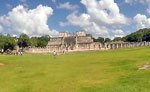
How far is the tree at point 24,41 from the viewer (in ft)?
541

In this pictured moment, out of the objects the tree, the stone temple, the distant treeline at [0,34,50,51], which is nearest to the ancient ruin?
the stone temple

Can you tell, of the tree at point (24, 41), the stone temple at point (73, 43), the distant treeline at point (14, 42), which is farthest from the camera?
the tree at point (24, 41)

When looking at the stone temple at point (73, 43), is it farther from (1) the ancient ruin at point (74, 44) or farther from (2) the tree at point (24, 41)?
(2) the tree at point (24, 41)

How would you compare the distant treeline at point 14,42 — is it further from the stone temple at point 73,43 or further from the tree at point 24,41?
the stone temple at point 73,43

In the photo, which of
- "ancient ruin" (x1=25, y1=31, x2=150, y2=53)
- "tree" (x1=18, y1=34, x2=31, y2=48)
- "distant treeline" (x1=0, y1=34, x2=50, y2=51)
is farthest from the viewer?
"tree" (x1=18, y1=34, x2=31, y2=48)

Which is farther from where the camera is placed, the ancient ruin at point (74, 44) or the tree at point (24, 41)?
the tree at point (24, 41)

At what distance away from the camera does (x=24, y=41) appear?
6580 inches

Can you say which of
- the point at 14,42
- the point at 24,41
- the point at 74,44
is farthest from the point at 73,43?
the point at 14,42

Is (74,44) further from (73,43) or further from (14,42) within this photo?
(14,42)

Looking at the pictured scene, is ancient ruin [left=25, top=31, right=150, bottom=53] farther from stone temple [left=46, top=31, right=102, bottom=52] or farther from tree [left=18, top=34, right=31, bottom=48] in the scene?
tree [left=18, top=34, right=31, bottom=48]

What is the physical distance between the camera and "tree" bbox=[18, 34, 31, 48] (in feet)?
541

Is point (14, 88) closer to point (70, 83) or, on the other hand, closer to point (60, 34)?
point (70, 83)

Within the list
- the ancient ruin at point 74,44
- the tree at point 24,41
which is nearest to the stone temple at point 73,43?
the ancient ruin at point 74,44

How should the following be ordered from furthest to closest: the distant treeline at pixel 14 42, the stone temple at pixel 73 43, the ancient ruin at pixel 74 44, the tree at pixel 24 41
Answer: the tree at pixel 24 41 < the stone temple at pixel 73 43 < the ancient ruin at pixel 74 44 < the distant treeline at pixel 14 42
